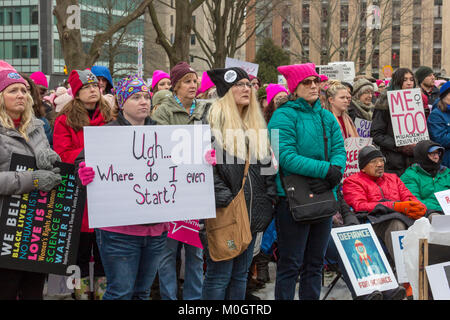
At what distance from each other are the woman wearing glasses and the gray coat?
51cm

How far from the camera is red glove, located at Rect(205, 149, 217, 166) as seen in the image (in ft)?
12.6

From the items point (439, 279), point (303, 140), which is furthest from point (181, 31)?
point (439, 279)

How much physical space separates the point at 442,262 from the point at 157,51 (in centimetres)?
4304

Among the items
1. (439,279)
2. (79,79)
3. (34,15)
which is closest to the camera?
(439,279)

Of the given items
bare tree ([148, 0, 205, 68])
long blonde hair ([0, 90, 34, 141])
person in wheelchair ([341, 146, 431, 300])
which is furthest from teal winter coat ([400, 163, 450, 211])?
bare tree ([148, 0, 205, 68])

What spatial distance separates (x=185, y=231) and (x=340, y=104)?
2709 millimetres

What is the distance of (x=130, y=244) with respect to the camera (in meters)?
3.68

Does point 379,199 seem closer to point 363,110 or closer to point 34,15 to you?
point 363,110

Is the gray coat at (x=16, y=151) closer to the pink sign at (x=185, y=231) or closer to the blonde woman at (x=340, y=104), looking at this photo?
the pink sign at (x=185, y=231)

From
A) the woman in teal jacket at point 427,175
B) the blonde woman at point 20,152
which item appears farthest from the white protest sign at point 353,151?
the blonde woman at point 20,152

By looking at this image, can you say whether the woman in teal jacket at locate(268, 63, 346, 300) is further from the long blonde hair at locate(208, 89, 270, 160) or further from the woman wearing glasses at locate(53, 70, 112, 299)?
the woman wearing glasses at locate(53, 70, 112, 299)

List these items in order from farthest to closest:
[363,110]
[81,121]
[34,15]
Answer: [34,15], [363,110], [81,121]

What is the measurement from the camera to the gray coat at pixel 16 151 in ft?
12.2

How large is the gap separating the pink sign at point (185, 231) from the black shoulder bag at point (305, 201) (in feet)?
2.62
